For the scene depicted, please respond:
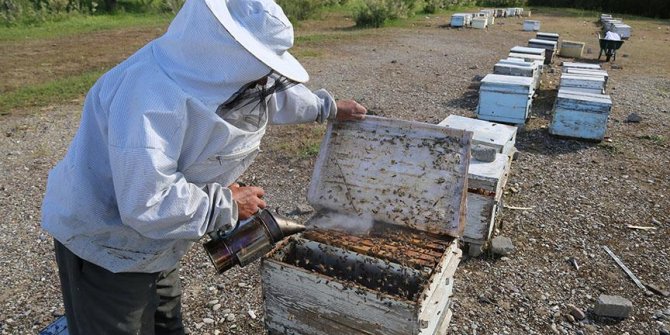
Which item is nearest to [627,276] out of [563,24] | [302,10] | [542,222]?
[542,222]

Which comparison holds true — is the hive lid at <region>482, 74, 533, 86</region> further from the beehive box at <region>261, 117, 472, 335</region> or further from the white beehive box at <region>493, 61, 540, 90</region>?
the beehive box at <region>261, 117, 472, 335</region>

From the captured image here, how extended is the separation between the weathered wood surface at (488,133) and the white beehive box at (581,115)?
6.81 ft

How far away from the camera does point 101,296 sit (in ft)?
6.01

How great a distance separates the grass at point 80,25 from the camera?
1277cm

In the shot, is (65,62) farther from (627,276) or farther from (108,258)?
(627,276)

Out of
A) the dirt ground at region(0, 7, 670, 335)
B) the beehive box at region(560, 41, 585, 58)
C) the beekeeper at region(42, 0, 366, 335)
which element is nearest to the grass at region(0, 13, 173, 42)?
the dirt ground at region(0, 7, 670, 335)

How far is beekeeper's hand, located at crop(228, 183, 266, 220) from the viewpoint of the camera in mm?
1836

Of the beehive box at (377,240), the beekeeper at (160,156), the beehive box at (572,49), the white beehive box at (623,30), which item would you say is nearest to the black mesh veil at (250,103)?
the beekeeper at (160,156)

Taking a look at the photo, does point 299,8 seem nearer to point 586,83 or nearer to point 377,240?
point 586,83

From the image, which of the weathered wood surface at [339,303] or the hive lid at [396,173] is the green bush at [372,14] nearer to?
the hive lid at [396,173]

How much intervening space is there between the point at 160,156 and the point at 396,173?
47.7 inches

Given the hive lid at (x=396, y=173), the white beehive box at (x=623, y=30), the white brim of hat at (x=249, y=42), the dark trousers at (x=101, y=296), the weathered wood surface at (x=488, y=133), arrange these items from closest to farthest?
the white brim of hat at (x=249, y=42)
the dark trousers at (x=101, y=296)
the hive lid at (x=396, y=173)
the weathered wood surface at (x=488, y=133)
the white beehive box at (x=623, y=30)

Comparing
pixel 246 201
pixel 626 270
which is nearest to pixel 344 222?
pixel 246 201

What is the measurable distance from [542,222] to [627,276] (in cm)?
81
